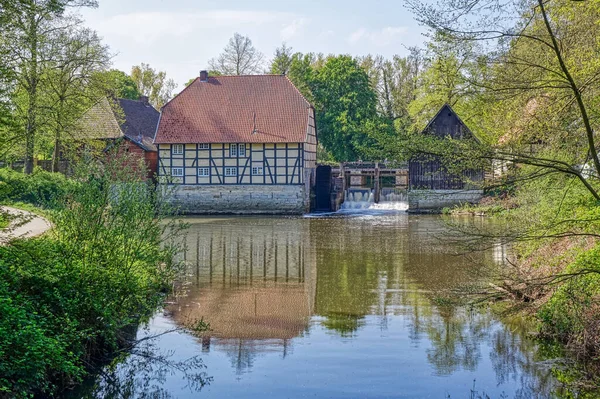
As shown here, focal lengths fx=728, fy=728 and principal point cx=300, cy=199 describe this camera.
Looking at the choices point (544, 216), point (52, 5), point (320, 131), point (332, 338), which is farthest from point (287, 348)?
point (320, 131)

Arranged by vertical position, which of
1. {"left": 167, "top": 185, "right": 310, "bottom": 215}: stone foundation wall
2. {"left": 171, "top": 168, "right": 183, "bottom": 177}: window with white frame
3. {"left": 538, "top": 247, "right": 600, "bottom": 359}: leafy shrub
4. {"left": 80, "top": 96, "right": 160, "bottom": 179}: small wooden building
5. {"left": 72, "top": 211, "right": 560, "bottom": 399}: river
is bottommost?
{"left": 72, "top": 211, "right": 560, "bottom": 399}: river

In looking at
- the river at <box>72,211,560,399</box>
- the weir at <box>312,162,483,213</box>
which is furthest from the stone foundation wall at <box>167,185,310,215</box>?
the river at <box>72,211,560,399</box>

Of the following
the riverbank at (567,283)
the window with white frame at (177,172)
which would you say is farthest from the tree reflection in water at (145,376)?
the window with white frame at (177,172)

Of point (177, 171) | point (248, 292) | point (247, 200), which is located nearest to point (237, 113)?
point (177, 171)

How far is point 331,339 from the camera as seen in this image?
9.82 m

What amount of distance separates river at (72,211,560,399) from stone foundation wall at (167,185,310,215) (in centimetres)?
1612

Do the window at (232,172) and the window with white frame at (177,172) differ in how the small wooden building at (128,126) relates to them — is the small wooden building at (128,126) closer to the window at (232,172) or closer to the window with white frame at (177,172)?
the window with white frame at (177,172)

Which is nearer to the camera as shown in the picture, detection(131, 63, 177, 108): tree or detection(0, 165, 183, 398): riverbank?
detection(0, 165, 183, 398): riverbank

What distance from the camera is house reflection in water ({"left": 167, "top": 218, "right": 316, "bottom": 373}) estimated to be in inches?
387

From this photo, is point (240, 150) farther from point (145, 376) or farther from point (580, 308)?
point (580, 308)

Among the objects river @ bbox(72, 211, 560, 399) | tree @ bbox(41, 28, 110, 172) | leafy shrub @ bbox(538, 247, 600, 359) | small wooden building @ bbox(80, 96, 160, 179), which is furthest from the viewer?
small wooden building @ bbox(80, 96, 160, 179)

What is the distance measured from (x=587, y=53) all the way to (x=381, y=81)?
41291 millimetres

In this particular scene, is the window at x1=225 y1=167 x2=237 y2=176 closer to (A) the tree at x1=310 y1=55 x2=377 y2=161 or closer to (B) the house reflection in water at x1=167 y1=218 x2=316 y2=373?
(A) the tree at x1=310 y1=55 x2=377 y2=161

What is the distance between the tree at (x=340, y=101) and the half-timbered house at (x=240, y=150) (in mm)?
7256
